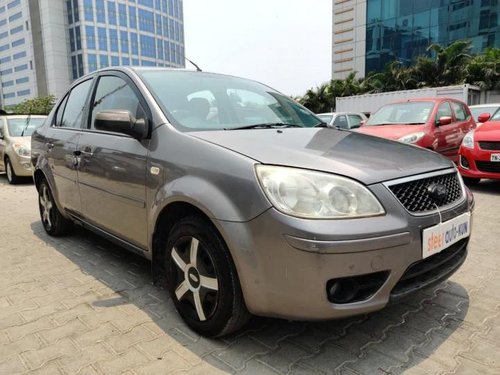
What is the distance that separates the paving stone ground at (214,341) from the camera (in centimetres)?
210

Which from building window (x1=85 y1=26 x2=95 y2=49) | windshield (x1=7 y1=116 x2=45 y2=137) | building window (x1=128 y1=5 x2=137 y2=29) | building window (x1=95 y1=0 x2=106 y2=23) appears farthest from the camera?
building window (x1=128 y1=5 x2=137 y2=29)

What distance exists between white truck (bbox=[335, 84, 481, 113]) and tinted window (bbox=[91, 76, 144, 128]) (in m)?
15.3

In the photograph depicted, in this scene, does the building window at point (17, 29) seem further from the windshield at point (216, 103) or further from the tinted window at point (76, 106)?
the windshield at point (216, 103)

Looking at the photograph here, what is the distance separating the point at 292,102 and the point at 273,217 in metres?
1.89

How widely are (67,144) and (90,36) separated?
264 ft

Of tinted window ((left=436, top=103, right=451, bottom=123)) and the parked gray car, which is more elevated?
tinted window ((left=436, top=103, right=451, bottom=123))

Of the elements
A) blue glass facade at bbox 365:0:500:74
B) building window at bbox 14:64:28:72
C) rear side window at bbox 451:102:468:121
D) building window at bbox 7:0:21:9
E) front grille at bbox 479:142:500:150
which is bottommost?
front grille at bbox 479:142:500:150

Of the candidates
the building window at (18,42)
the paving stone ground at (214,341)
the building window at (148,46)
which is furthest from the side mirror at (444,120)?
the building window at (18,42)

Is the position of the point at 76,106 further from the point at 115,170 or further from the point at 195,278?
the point at 195,278

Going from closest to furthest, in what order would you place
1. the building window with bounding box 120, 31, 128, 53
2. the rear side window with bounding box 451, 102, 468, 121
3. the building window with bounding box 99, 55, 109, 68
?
the rear side window with bounding box 451, 102, 468, 121 → the building window with bounding box 99, 55, 109, 68 → the building window with bounding box 120, 31, 128, 53

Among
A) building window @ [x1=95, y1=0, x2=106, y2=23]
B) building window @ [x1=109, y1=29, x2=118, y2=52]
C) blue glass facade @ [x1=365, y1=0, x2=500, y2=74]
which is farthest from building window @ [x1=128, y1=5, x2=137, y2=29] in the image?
blue glass facade @ [x1=365, y1=0, x2=500, y2=74]

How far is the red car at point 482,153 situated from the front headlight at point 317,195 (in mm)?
4993

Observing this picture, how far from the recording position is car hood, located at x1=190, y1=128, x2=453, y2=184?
6.65 feet

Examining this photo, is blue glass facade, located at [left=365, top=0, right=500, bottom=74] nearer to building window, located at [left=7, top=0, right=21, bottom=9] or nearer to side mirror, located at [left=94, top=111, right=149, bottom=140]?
side mirror, located at [left=94, top=111, right=149, bottom=140]
